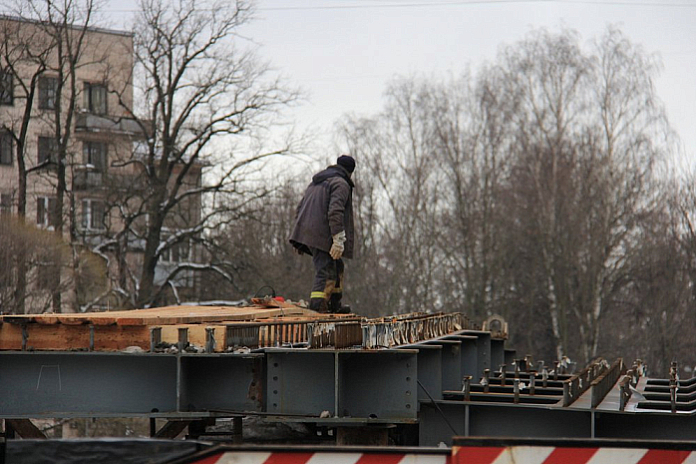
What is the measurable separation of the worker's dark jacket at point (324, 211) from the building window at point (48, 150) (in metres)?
20.0

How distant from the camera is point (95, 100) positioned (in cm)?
3606

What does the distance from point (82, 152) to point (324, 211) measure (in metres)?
25.1

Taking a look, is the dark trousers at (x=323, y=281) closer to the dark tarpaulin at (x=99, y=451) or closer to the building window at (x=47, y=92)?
the dark tarpaulin at (x=99, y=451)

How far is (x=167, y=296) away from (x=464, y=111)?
50.7 feet

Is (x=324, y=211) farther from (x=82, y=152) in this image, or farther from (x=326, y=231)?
(x=82, y=152)

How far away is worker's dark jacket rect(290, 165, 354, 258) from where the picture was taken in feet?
35.5

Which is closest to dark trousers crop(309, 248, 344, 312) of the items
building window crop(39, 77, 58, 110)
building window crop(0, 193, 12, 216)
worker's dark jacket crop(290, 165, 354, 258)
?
worker's dark jacket crop(290, 165, 354, 258)

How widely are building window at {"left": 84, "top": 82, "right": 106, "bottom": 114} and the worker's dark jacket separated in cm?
2297

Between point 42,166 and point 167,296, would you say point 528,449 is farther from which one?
point 167,296

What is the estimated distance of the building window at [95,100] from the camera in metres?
33.3

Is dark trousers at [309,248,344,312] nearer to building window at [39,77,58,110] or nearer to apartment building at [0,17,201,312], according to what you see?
apartment building at [0,17,201,312]

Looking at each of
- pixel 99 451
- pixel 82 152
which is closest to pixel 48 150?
pixel 82 152

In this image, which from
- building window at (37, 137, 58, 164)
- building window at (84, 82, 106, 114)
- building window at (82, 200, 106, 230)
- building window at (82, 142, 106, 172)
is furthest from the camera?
building window at (82, 142, 106, 172)

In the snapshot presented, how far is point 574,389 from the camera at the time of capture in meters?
8.46
